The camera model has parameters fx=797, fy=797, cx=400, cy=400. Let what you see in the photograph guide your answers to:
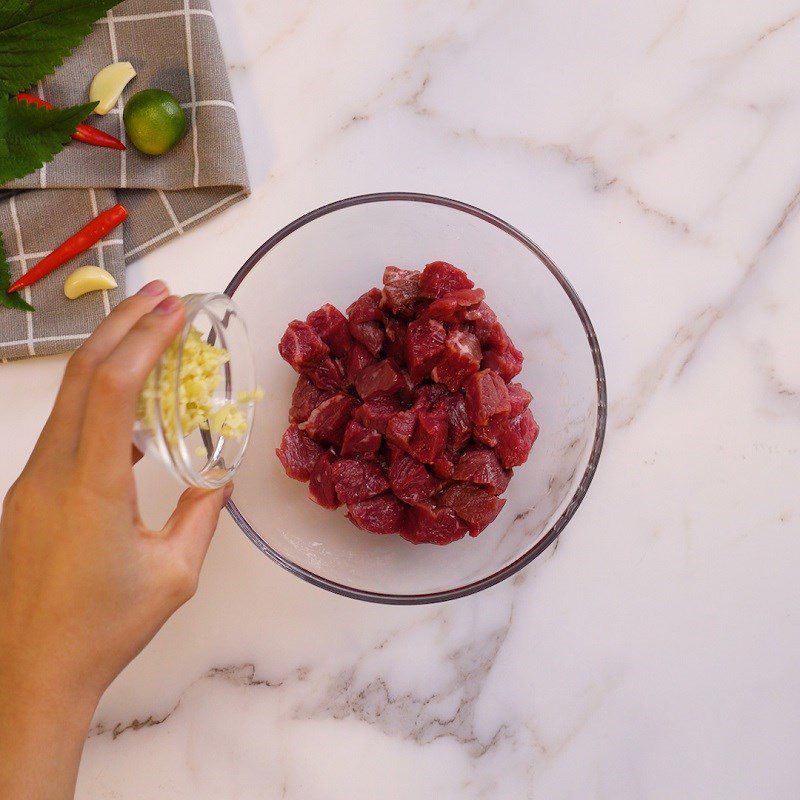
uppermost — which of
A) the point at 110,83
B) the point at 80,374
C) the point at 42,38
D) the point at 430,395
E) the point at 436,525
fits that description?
the point at 42,38

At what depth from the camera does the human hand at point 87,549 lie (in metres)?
1.31

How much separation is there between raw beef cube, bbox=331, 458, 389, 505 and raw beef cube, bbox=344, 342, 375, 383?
20 centimetres

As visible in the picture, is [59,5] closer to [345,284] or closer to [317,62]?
[317,62]

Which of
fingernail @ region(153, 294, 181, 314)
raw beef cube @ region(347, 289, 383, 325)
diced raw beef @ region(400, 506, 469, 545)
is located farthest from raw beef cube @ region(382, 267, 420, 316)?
fingernail @ region(153, 294, 181, 314)

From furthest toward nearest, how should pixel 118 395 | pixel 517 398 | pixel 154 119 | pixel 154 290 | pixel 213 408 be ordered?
pixel 154 119 → pixel 517 398 → pixel 213 408 → pixel 154 290 → pixel 118 395

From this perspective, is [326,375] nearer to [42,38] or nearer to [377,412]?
[377,412]

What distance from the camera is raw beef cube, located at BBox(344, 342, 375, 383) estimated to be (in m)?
1.84

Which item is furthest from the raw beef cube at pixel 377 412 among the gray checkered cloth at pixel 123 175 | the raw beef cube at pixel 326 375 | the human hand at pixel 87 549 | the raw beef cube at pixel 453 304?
the gray checkered cloth at pixel 123 175

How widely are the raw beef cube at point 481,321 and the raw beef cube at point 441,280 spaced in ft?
0.21

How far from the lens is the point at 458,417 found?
1.77 metres

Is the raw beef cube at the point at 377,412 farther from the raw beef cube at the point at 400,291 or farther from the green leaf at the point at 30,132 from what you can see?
the green leaf at the point at 30,132

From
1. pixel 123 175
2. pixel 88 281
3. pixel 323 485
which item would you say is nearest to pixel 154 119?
pixel 123 175

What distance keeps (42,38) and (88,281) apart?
0.62 m

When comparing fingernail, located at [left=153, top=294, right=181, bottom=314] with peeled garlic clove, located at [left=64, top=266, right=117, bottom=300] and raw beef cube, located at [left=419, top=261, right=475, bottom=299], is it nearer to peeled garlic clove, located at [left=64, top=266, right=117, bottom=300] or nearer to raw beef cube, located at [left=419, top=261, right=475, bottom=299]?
raw beef cube, located at [left=419, top=261, right=475, bottom=299]
